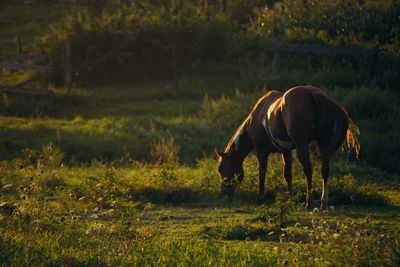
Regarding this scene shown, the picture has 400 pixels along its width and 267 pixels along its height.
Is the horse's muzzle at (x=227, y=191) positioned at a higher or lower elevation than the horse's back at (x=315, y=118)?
lower

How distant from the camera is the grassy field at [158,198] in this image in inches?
335

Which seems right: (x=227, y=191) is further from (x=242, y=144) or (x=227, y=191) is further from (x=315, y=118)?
(x=315, y=118)

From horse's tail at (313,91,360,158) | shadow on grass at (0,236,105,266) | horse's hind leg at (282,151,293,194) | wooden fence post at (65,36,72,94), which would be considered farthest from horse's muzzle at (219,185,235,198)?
wooden fence post at (65,36,72,94)

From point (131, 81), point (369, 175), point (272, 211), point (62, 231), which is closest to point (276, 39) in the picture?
point (131, 81)

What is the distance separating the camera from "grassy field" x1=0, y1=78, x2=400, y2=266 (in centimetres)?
850

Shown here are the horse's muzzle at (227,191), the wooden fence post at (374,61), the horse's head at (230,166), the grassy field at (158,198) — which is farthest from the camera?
the wooden fence post at (374,61)

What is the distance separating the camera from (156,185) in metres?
14.9

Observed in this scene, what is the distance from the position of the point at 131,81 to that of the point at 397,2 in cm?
1088

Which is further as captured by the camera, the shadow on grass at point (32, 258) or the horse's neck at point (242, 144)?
the horse's neck at point (242, 144)

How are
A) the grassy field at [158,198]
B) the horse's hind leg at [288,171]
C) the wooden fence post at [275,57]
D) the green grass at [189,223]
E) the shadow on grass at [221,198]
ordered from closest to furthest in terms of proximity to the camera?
the green grass at [189,223] → the grassy field at [158,198] → the shadow on grass at [221,198] → the horse's hind leg at [288,171] → the wooden fence post at [275,57]

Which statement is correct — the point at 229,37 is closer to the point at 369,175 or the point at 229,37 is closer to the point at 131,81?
the point at 131,81

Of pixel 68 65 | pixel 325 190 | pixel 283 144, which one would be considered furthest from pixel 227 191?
pixel 68 65

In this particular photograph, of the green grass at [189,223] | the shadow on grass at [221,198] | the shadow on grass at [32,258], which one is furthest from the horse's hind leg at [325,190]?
the shadow on grass at [32,258]

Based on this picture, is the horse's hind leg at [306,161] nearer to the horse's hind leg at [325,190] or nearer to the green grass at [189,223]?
the horse's hind leg at [325,190]
